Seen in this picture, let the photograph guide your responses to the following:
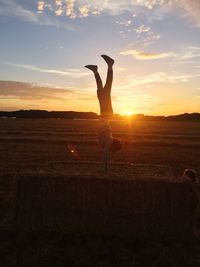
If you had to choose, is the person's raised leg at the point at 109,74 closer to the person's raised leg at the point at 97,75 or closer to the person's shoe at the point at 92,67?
the person's raised leg at the point at 97,75

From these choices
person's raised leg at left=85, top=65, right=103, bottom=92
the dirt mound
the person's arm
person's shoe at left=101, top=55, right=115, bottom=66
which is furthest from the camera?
the person's arm

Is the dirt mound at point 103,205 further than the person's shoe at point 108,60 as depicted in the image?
No

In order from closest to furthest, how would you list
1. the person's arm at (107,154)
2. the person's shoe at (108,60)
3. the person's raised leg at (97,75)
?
1. the person's shoe at (108,60)
2. the person's raised leg at (97,75)
3. the person's arm at (107,154)

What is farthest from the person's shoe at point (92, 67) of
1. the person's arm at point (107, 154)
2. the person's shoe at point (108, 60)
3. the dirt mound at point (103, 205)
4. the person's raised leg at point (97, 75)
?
the dirt mound at point (103, 205)

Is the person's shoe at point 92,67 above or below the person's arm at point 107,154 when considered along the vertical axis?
above

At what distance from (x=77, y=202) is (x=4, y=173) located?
25.0 feet

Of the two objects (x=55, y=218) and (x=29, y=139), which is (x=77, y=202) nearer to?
(x=55, y=218)

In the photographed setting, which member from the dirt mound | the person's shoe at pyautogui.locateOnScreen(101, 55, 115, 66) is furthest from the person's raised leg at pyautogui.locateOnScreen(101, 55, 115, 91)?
the dirt mound

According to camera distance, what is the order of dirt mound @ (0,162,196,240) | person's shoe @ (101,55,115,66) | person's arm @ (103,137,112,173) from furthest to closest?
person's arm @ (103,137,112,173)
person's shoe @ (101,55,115,66)
dirt mound @ (0,162,196,240)

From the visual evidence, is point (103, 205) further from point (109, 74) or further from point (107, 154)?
point (109, 74)

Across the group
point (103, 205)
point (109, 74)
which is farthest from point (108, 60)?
point (103, 205)

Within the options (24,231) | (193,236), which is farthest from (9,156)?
(193,236)

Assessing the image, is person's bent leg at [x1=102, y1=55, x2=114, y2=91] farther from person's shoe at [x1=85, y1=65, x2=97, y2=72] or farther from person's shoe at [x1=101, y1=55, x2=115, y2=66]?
person's shoe at [x1=85, y1=65, x2=97, y2=72]

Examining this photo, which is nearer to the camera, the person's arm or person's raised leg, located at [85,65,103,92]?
person's raised leg, located at [85,65,103,92]
